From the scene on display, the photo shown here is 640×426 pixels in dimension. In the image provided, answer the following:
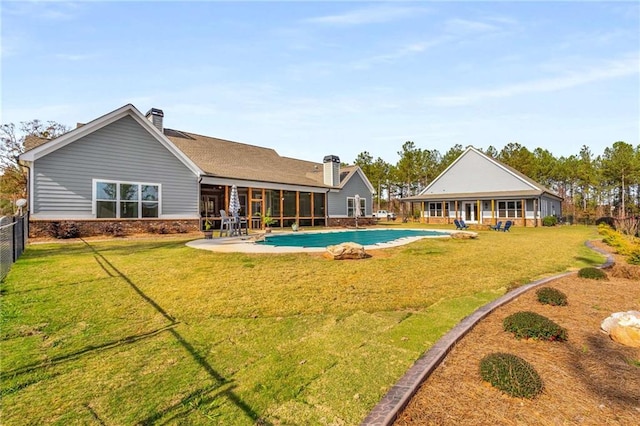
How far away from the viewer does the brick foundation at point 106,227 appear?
→ 12734mm

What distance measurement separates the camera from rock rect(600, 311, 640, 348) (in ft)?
12.2

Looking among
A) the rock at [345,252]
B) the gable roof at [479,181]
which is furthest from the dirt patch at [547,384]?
the gable roof at [479,181]

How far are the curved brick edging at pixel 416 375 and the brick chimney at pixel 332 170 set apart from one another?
21856 mm

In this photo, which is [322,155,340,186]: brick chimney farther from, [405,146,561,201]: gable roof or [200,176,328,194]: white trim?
[405,146,561,201]: gable roof

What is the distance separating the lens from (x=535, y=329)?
3.87 meters

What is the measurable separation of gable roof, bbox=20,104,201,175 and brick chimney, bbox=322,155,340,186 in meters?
12.0

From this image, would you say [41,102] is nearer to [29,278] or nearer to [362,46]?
[29,278]

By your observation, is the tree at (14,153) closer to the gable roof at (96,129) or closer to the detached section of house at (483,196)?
the gable roof at (96,129)

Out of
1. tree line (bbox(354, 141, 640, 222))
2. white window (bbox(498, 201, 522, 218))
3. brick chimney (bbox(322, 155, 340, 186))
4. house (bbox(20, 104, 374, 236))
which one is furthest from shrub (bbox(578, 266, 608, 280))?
tree line (bbox(354, 141, 640, 222))

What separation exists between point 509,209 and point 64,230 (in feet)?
114

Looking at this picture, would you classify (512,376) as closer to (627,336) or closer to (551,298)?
(627,336)

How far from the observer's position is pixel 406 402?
2621 mm

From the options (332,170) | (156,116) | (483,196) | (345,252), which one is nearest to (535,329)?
(345,252)

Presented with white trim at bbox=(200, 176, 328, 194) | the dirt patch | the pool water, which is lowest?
the dirt patch
